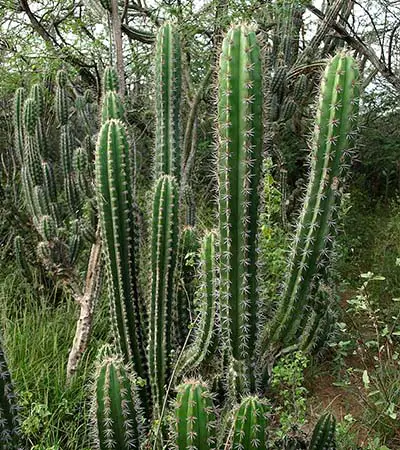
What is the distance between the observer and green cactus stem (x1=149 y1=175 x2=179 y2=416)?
2.62 metres

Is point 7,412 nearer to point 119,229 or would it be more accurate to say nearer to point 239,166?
point 119,229

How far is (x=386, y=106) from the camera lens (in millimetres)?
8922

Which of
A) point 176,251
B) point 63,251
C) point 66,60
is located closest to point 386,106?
point 66,60

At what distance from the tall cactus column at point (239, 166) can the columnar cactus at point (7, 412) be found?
778 millimetres

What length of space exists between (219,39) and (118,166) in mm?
3099

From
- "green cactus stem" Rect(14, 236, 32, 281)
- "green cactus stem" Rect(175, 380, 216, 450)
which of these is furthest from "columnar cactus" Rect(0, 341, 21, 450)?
"green cactus stem" Rect(14, 236, 32, 281)

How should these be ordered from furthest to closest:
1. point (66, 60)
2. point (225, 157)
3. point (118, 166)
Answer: point (66, 60) → point (118, 166) → point (225, 157)

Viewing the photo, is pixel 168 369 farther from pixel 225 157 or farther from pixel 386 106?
pixel 386 106

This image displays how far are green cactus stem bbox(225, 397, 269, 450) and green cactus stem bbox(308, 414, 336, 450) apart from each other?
1.68 feet

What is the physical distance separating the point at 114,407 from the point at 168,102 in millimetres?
1632

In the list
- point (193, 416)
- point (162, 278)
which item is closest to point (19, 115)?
point (162, 278)

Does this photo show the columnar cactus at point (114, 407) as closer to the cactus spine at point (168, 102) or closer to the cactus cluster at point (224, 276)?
the cactus cluster at point (224, 276)

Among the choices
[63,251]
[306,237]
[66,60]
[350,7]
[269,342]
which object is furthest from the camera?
[350,7]

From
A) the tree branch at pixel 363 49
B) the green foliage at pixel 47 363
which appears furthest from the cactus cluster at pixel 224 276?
the tree branch at pixel 363 49
